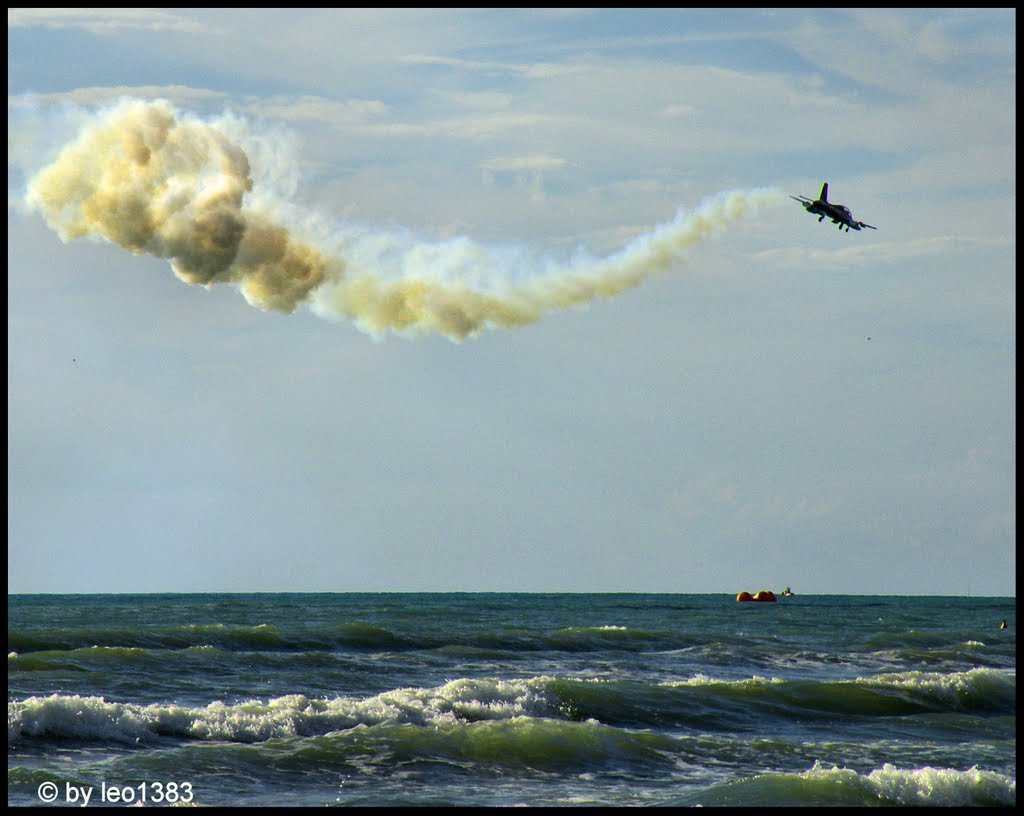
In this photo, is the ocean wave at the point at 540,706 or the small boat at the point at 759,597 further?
the small boat at the point at 759,597

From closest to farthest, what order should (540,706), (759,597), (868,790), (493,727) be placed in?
(868,790)
(493,727)
(540,706)
(759,597)

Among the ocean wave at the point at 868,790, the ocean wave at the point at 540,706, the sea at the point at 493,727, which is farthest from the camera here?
the ocean wave at the point at 540,706

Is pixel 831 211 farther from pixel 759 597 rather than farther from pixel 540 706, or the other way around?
pixel 759 597

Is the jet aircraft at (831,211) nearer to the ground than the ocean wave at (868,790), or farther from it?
farther from it

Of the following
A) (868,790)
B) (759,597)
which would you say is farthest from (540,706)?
(759,597)

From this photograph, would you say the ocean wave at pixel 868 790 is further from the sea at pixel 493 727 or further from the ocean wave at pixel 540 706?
the ocean wave at pixel 540 706

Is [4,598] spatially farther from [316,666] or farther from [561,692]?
[316,666]

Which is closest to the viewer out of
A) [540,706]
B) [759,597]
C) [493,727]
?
[493,727]

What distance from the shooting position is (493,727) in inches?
1022

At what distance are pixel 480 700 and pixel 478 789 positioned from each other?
812cm

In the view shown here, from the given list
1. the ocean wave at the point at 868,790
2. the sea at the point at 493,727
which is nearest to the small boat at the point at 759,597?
the sea at the point at 493,727

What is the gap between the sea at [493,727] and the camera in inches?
846

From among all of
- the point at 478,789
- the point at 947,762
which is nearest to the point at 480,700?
the point at 478,789

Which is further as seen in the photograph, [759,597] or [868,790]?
[759,597]
